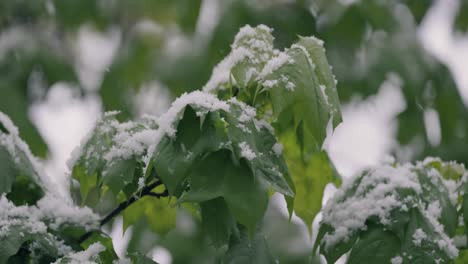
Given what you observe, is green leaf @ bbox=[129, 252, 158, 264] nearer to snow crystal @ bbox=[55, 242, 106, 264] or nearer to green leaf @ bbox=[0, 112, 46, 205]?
snow crystal @ bbox=[55, 242, 106, 264]

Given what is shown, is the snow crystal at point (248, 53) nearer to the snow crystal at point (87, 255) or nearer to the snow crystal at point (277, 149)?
the snow crystal at point (277, 149)

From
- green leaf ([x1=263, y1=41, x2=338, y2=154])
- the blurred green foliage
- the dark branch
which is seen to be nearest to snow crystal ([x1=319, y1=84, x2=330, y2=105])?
green leaf ([x1=263, y1=41, x2=338, y2=154])

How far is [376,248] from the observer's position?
3.26ft

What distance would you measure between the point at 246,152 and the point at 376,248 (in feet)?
0.73

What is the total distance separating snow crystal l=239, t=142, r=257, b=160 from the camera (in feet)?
2.89

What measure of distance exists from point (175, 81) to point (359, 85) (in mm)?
579

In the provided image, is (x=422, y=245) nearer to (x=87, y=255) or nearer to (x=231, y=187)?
(x=231, y=187)

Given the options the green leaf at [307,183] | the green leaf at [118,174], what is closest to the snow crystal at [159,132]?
the green leaf at [118,174]

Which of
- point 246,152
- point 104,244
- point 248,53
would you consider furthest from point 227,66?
point 104,244

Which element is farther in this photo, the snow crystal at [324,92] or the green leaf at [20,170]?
the green leaf at [20,170]

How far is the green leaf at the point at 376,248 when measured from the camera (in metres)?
0.99

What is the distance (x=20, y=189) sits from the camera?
Result: 1.10 metres

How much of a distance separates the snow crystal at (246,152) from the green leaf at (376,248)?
0.20 m

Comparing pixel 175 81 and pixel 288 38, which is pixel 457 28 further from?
pixel 175 81
